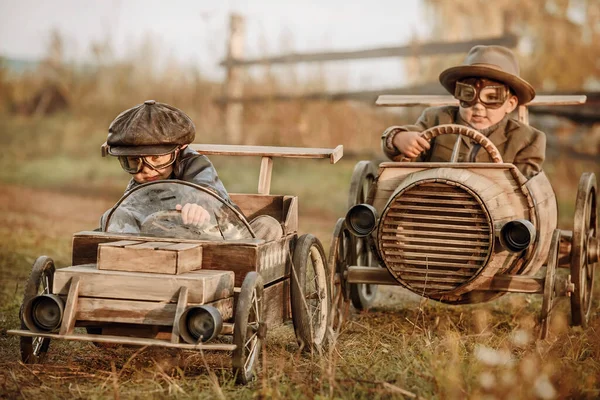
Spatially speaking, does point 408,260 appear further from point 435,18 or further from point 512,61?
point 435,18

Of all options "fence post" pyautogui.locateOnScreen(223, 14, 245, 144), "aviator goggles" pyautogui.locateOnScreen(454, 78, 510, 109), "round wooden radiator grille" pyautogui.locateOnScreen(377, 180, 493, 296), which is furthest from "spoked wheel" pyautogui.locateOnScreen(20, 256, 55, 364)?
"fence post" pyautogui.locateOnScreen(223, 14, 245, 144)

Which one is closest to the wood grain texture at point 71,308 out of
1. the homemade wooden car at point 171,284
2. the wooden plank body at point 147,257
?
the homemade wooden car at point 171,284

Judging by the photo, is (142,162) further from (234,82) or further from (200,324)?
(234,82)

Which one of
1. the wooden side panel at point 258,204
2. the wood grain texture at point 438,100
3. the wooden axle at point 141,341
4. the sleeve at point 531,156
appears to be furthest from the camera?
the wood grain texture at point 438,100

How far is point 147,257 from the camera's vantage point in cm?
405

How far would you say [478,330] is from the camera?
5820 mm

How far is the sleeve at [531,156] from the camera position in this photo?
5945mm

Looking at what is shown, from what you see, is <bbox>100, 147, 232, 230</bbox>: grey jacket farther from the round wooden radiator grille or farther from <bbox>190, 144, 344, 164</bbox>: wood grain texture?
the round wooden radiator grille

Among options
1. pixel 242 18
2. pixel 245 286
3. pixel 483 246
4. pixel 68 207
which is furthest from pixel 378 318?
pixel 242 18

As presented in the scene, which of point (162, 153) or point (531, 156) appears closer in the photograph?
point (162, 153)

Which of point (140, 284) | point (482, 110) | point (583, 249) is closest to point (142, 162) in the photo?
point (140, 284)

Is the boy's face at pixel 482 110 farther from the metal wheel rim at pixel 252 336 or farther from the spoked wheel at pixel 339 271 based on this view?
the metal wheel rim at pixel 252 336

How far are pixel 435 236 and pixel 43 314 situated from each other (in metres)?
2.26

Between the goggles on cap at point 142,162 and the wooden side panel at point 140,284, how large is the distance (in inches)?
32.7
